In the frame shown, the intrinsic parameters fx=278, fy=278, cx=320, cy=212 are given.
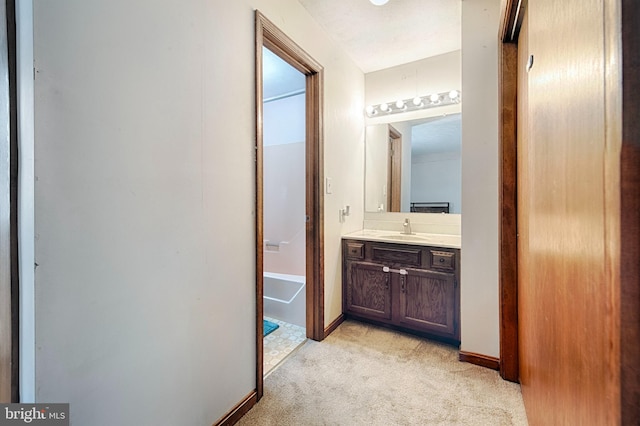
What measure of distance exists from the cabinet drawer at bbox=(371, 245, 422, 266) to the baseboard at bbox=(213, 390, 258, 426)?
1.40 metres

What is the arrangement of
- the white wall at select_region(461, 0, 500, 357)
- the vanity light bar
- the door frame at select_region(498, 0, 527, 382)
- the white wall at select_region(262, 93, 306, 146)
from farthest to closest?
1. the white wall at select_region(262, 93, 306, 146)
2. the vanity light bar
3. the white wall at select_region(461, 0, 500, 357)
4. the door frame at select_region(498, 0, 527, 382)

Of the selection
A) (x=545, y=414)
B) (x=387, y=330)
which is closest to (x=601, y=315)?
(x=545, y=414)

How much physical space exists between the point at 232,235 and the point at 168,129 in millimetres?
580

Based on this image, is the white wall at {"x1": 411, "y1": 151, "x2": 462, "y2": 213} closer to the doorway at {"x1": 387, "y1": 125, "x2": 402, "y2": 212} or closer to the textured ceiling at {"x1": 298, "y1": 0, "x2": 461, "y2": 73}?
the doorway at {"x1": 387, "y1": 125, "x2": 402, "y2": 212}

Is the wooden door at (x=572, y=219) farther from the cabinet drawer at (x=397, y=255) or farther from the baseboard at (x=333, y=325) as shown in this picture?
the baseboard at (x=333, y=325)

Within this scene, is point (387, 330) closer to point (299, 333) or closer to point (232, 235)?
point (299, 333)

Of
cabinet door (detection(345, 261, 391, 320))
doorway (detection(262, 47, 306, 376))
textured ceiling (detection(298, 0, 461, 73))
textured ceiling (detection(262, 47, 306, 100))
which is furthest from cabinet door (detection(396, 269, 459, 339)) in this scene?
textured ceiling (detection(262, 47, 306, 100))

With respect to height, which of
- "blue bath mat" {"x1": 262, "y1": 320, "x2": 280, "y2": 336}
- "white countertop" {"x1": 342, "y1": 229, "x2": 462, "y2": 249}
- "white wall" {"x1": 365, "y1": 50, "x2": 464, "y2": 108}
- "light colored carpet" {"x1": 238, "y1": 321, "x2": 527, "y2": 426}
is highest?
"white wall" {"x1": 365, "y1": 50, "x2": 464, "y2": 108}

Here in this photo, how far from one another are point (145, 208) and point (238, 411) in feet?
3.78

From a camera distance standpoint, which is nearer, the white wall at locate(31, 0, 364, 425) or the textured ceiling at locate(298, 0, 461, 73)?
the white wall at locate(31, 0, 364, 425)

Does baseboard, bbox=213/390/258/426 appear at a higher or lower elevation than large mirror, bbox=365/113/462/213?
lower

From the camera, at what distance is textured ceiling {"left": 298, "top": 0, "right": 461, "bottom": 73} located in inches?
76.0

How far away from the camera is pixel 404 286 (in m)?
2.33

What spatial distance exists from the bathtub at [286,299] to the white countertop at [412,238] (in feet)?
2.35
